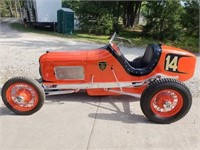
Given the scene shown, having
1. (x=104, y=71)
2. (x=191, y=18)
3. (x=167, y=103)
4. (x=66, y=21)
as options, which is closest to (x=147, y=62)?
(x=104, y=71)

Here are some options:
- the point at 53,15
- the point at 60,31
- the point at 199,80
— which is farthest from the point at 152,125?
Result: the point at 53,15

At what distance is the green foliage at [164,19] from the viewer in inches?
516

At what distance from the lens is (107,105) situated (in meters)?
4.43

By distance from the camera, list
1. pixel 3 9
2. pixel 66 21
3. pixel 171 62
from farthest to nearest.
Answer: pixel 3 9, pixel 66 21, pixel 171 62

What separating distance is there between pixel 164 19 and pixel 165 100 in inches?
418

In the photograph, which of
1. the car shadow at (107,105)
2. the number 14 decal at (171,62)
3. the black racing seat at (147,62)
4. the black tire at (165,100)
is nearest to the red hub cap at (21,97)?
the car shadow at (107,105)

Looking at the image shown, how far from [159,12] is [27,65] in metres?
9.10

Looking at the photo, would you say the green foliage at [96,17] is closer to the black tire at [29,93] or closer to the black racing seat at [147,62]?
the black racing seat at [147,62]

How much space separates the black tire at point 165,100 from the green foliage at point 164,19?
10.2 meters

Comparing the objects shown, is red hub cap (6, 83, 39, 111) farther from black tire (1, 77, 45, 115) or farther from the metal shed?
the metal shed

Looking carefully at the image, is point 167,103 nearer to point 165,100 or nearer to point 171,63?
point 165,100

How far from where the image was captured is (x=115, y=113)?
4105 mm

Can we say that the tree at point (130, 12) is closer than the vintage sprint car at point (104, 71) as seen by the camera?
No

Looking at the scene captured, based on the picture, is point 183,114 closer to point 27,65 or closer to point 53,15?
point 27,65
